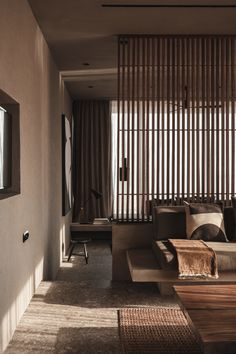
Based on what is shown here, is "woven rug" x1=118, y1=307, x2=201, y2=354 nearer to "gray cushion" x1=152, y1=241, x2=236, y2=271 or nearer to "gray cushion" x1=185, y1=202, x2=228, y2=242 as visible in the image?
"gray cushion" x1=152, y1=241, x2=236, y2=271

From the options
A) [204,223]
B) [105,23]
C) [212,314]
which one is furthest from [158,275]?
[105,23]

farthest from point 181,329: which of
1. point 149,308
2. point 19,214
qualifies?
point 19,214

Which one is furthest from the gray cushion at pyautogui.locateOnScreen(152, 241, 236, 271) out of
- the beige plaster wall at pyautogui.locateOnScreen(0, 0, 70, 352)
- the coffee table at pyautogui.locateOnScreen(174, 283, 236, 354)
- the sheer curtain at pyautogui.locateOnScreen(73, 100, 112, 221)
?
the sheer curtain at pyautogui.locateOnScreen(73, 100, 112, 221)

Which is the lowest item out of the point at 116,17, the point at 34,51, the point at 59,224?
A: the point at 59,224

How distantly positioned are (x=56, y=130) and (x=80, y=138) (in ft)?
11.0

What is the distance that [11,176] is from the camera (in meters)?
3.80

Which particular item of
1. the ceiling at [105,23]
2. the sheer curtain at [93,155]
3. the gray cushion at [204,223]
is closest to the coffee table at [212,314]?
the gray cushion at [204,223]

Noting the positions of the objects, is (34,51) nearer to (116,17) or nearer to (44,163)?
(116,17)

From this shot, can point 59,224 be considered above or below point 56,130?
below

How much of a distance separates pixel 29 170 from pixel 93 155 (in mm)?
5198

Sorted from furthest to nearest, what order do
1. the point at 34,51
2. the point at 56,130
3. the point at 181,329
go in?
the point at 56,130, the point at 34,51, the point at 181,329

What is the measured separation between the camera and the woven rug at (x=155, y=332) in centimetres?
328

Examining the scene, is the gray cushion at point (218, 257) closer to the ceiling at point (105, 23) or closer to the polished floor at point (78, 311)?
the polished floor at point (78, 311)

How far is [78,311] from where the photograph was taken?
4258 mm
